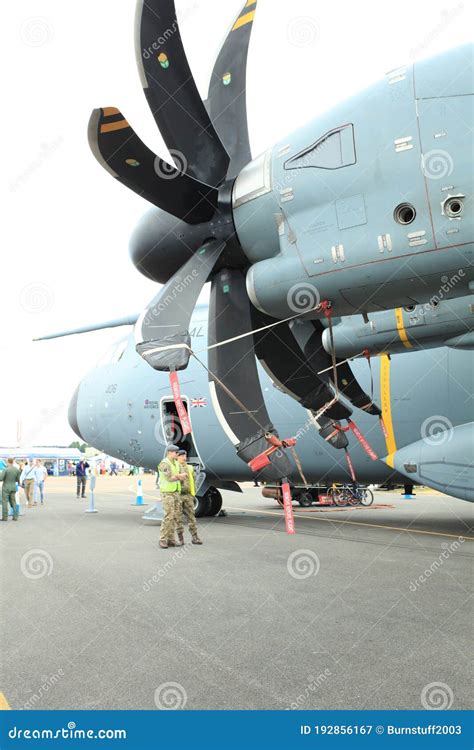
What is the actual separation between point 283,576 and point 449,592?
1847mm

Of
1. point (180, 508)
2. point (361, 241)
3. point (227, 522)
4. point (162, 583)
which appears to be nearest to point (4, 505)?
Answer: point (227, 522)

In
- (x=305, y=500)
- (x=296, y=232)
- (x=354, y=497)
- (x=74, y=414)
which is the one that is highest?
(x=296, y=232)

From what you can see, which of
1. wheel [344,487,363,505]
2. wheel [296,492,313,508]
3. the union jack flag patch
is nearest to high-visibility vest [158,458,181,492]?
the union jack flag patch

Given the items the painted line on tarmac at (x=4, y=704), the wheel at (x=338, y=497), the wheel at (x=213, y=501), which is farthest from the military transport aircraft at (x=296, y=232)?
the wheel at (x=338, y=497)

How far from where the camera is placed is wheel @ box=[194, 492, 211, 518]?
15078 millimetres

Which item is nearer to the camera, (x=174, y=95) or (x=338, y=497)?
(x=174, y=95)

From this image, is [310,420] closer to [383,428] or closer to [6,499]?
[383,428]

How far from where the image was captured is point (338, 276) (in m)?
5.97

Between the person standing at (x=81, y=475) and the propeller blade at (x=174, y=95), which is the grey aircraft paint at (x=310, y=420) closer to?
the propeller blade at (x=174, y=95)

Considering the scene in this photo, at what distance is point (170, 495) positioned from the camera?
9.75 m

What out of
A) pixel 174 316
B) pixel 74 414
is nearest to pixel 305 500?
pixel 74 414

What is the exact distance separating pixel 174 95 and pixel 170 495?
227 inches

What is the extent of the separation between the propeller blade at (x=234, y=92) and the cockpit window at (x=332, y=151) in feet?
4.73

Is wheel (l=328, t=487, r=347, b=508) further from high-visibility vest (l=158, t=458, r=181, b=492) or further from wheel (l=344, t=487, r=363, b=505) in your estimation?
high-visibility vest (l=158, t=458, r=181, b=492)
